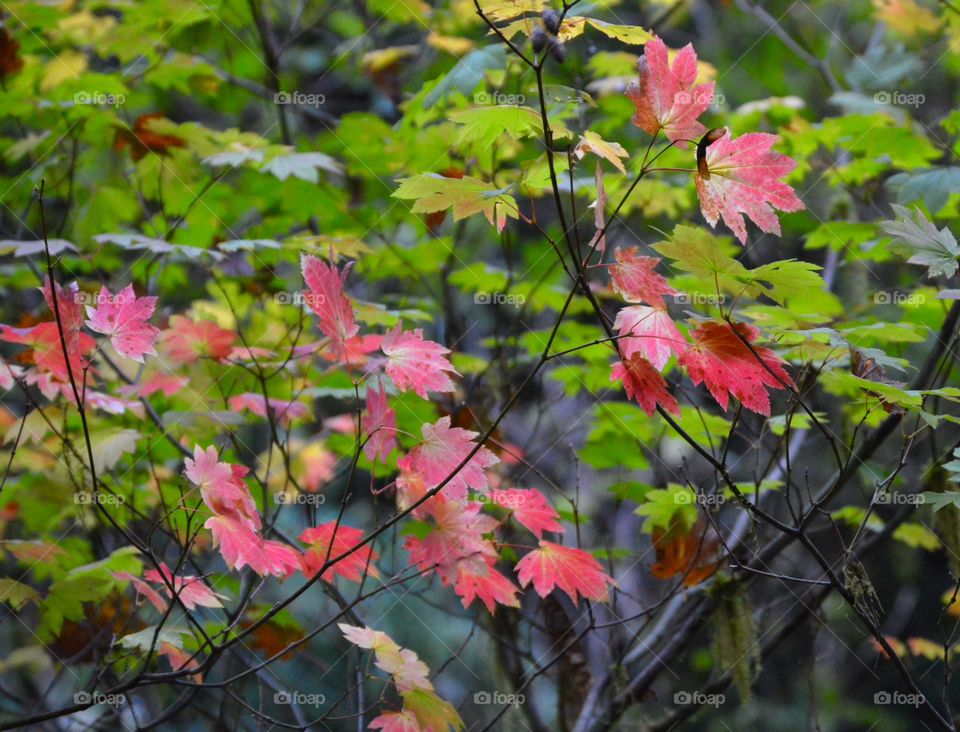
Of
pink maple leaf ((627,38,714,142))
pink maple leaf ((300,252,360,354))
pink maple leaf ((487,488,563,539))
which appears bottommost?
pink maple leaf ((487,488,563,539))

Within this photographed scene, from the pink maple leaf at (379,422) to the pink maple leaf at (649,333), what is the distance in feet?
1.44

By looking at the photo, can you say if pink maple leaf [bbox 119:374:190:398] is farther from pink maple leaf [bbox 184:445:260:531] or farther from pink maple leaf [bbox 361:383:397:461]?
pink maple leaf [bbox 184:445:260:531]

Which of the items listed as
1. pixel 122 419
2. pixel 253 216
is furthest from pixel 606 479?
pixel 122 419

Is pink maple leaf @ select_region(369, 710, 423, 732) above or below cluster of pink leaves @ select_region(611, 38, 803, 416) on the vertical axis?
below

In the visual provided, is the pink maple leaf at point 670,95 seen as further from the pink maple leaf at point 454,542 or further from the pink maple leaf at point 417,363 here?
the pink maple leaf at point 454,542

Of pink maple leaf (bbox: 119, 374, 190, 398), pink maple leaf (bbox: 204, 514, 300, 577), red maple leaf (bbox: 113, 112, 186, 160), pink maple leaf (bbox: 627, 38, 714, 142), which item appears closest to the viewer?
pink maple leaf (bbox: 627, 38, 714, 142)

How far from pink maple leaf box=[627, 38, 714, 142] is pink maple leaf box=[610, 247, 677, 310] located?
0.20m

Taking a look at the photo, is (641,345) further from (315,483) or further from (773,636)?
(315,483)

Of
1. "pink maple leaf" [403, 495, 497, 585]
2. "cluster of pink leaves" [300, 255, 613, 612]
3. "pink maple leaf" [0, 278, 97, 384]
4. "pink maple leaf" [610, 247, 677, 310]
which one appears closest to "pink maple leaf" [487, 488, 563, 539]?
"cluster of pink leaves" [300, 255, 613, 612]

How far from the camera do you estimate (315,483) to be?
3.34 metres

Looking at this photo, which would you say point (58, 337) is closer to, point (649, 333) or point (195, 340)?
point (195, 340)

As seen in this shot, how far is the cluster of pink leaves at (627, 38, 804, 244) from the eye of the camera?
4.32 feet

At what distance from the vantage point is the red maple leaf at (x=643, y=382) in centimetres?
138

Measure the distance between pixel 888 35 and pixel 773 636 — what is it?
13.4 feet
